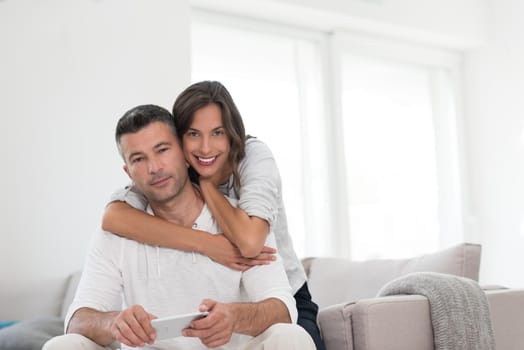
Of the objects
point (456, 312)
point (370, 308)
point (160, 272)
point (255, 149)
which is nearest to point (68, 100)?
point (255, 149)

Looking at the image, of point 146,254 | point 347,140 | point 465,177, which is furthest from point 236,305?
point 465,177

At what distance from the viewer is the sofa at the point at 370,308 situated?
1.89 m

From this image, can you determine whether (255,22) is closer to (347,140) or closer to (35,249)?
(347,140)

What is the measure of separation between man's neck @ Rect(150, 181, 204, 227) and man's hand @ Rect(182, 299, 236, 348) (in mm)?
426

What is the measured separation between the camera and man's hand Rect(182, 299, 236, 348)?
1599mm

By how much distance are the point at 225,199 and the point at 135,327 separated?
0.54 metres

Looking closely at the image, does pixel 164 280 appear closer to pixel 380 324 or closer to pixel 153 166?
pixel 153 166

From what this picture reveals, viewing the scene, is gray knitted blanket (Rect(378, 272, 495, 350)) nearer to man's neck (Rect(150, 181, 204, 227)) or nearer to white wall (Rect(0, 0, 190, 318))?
man's neck (Rect(150, 181, 204, 227))

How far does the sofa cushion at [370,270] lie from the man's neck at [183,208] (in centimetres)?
84

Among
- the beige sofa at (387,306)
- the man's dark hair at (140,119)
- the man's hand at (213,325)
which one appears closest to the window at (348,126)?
the beige sofa at (387,306)

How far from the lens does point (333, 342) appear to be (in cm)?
200

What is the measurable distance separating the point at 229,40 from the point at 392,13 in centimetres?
111

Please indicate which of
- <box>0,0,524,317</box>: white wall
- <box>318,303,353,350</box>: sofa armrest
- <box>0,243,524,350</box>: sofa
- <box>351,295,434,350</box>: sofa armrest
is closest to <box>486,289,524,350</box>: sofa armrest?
<box>0,243,524,350</box>: sofa

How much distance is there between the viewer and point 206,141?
2.01 meters
